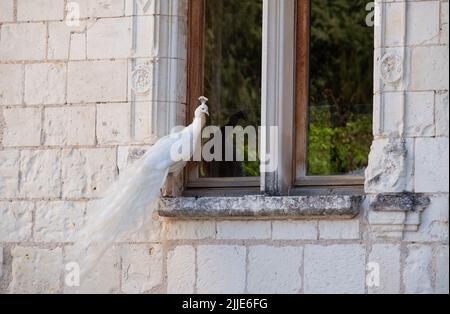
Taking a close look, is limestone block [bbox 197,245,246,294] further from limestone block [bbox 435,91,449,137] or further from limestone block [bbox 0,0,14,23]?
limestone block [bbox 0,0,14,23]

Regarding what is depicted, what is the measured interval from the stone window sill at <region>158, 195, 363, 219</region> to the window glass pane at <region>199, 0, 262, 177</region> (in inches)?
18.9

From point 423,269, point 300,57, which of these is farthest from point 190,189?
point 423,269

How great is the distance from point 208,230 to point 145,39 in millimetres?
1136

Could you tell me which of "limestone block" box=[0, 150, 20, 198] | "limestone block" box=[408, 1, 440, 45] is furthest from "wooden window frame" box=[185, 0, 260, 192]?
"limestone block" box=[408, 1, 440, 45]

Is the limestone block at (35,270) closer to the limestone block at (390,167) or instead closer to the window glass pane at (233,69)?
the window glass pane at (233,69)

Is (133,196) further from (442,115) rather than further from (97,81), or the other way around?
(442,115)

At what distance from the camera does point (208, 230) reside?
7.71 meters

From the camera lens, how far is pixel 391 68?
735cm

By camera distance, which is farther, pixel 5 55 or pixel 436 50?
pixel 5 55

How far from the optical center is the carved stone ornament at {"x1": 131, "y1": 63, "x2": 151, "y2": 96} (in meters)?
7.86

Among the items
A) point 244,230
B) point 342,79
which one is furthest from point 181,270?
point 342,79

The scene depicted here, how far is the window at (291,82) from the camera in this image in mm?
7820

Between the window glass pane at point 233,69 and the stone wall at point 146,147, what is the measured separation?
57cm
